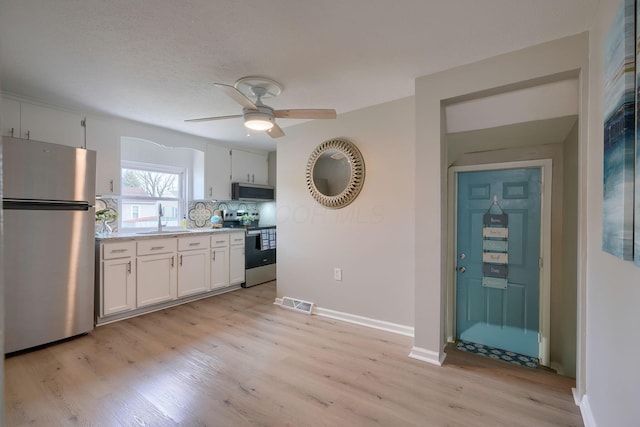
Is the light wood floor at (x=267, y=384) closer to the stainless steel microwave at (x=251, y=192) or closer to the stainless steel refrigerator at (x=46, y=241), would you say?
the stainless steel refrigerator at (x=46, y=241)

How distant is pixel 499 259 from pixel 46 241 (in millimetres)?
4203

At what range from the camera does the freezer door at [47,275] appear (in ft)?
8.23

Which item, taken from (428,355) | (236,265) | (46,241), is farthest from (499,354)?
(46,241)

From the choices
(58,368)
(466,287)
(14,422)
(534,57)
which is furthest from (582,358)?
(58,368)

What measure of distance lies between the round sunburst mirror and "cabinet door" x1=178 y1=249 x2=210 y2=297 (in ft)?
5.77

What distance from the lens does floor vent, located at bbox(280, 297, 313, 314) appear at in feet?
11.6

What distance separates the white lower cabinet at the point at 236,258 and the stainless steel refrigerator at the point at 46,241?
1.72m

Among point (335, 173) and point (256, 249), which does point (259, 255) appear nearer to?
point (256, 249)

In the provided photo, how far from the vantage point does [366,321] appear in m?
3.13

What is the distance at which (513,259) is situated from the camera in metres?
2.96

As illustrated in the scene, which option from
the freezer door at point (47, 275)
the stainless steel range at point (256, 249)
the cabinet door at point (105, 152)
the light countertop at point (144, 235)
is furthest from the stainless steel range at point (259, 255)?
the freezer door at point (47, 275)

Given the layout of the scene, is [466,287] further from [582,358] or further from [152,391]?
[152,391]

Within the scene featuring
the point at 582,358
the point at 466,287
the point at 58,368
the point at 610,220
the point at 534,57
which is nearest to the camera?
the point at 610,220

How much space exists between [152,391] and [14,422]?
694mm
